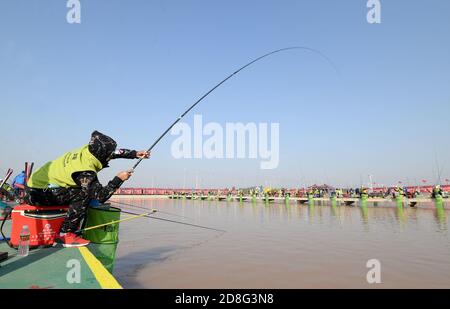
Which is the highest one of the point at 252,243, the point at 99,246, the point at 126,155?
the point at 126,155

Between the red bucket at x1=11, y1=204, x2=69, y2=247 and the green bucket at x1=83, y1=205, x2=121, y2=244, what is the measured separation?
1.30 feet

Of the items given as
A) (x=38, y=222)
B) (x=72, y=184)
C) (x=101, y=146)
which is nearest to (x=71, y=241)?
(x=38, y=222)

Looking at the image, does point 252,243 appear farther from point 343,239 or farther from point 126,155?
point 126,155

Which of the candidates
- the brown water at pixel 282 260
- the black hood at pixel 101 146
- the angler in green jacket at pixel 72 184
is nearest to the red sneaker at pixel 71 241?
the angler in green jacket at pixel 72 184

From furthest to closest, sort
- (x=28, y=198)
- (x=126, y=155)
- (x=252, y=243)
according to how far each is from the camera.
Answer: (x=252, y=243), (x=126, y=155), (x=28, y=198)

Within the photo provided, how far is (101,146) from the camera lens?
15.2 feet

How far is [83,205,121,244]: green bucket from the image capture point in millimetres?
4828

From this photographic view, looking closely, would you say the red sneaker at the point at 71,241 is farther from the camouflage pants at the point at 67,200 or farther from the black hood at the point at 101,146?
the black hood at the point at 101,146

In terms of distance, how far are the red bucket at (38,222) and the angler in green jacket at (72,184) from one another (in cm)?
10

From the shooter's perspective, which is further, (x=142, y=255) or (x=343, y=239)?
(x=343, y=239)

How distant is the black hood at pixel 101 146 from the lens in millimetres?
4594
